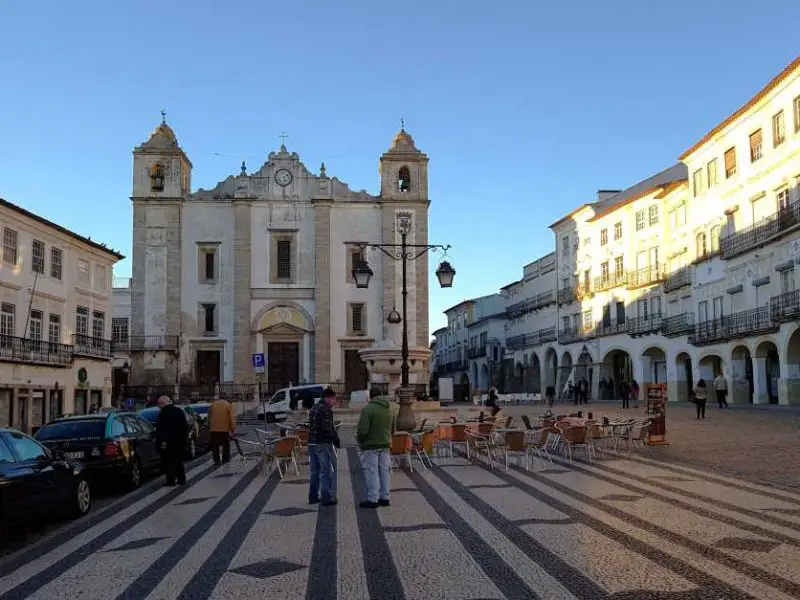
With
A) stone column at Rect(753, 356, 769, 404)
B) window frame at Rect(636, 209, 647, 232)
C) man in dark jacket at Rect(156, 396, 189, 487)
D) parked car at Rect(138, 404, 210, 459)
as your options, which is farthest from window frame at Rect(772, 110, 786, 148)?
man in dark jacket at Rect(156, 396, 189, 487)

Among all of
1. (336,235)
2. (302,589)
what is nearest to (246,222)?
(336,235)

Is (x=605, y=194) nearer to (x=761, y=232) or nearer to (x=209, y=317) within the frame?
(x=761, y=232)

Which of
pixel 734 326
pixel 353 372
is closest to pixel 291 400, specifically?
pixel 353 372

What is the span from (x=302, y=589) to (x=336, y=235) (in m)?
44.0

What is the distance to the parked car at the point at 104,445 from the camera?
12703 mm

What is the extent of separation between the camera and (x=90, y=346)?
127 feet

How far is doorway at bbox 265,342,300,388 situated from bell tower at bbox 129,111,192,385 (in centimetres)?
518

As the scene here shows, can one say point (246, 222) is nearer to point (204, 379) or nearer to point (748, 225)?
point (204, 379)

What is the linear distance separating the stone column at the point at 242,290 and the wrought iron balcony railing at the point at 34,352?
41.4ft

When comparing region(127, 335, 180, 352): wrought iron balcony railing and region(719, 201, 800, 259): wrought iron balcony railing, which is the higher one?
region(719, 201, 800, 259): wrought iron balcony railing

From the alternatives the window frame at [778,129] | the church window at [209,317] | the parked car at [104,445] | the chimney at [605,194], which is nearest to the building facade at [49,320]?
the church window at [209,317]

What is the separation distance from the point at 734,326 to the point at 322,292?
884 inches

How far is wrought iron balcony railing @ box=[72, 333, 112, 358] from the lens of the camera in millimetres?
37125

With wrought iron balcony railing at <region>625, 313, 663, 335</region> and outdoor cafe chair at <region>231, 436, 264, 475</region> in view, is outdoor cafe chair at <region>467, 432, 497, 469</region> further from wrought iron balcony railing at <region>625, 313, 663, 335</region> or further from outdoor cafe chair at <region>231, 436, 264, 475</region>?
wrought iron balcony railing at <region>625, 313, 663, 335</region>
